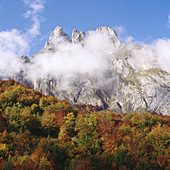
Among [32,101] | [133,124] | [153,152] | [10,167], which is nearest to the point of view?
[10,167]

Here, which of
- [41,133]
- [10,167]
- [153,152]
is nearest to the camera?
[10,167]

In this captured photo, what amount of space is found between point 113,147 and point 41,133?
94.0ft

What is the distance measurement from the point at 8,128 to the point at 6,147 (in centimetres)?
1559

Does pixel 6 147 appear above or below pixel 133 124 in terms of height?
below

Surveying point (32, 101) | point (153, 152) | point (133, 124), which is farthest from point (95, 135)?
point (32, 101)

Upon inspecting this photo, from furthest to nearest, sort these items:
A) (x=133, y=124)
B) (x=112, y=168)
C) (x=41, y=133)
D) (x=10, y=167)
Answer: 1. (x=133, y=124)
2. (x=41, y=133)
3. (x=112, y=168)
4. (x=10, y=167)

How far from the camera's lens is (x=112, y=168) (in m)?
38.8

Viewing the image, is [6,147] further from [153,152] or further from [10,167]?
[153,152]

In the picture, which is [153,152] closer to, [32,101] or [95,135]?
[95,135]

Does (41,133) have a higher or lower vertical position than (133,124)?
lower

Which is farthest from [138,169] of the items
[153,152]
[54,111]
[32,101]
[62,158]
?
[32,101]

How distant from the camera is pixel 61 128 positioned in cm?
6731

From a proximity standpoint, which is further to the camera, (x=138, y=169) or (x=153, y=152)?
(x=153, y=152)

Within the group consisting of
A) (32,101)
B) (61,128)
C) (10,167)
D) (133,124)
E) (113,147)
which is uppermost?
(32,101)
